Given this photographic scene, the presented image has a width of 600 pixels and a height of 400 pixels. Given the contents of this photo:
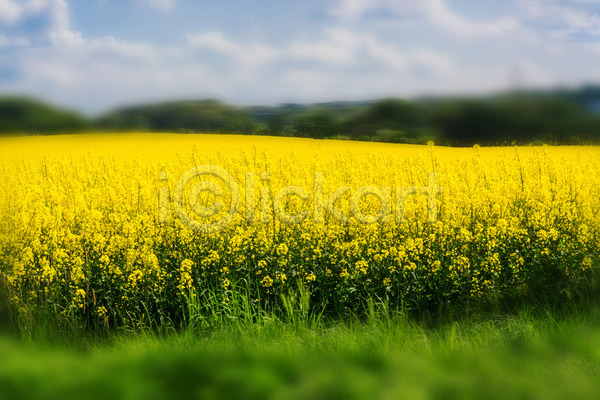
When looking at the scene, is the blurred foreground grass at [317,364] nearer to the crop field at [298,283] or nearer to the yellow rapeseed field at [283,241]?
the crop field at [298,283]

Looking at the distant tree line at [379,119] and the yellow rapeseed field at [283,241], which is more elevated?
the distant tree line at [379,119]

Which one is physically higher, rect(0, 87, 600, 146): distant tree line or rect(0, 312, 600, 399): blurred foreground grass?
rect(0, 87, 600, 146): distant tree line

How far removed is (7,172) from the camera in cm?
782

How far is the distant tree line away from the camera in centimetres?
702

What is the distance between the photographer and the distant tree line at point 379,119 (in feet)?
23.0

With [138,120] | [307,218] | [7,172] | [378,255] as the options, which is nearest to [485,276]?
[378,255]

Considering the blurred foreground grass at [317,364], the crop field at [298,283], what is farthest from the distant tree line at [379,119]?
the blurred foreground grass at [317,364]

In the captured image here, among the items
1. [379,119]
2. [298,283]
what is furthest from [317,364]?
[379,119]

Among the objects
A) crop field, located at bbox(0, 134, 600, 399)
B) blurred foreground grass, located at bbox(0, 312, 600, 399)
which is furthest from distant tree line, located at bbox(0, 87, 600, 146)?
blurred foreground grass, located at bbox(0, 312, 600, 399)

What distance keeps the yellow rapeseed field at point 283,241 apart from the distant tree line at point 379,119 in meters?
0.66

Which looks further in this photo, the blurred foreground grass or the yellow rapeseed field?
the yellow rapeseed field

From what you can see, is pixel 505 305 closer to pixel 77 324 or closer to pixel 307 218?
pixel 307 218

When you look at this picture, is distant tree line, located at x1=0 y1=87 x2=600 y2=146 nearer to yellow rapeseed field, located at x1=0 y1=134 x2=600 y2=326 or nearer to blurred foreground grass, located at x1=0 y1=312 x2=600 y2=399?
yellow rapeseed field, located at x1=0 y1=134 x2=600 y2=326

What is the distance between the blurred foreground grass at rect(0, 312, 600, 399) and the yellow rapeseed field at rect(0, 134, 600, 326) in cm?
46
